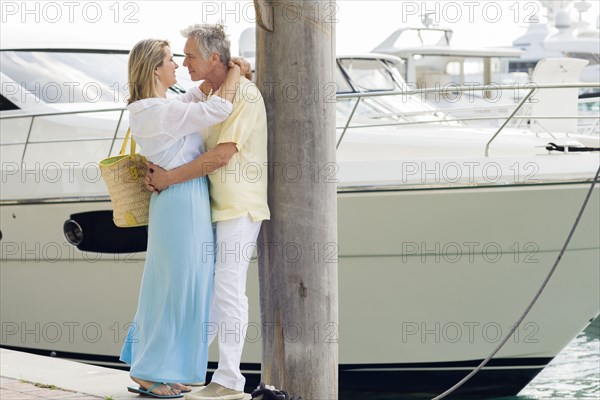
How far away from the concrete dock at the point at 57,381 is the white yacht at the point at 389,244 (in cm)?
206

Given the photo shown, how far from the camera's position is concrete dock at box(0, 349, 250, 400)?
4.83m

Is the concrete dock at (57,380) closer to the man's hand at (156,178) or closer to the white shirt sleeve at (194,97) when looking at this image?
the man's hand at (156,178)

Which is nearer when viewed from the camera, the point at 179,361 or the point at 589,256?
the point at 179,361

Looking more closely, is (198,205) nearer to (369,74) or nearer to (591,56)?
(369,74)

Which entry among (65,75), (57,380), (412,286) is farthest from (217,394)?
(65,75)

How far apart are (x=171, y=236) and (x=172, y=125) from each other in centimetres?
49

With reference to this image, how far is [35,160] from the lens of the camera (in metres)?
7.90

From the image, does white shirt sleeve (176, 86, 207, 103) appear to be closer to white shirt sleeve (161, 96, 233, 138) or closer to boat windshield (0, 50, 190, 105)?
white shirt sleeve (161, 96, 233, 138)

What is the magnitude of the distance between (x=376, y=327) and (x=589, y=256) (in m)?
1.62

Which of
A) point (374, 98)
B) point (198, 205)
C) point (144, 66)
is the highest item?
point (374, 98)

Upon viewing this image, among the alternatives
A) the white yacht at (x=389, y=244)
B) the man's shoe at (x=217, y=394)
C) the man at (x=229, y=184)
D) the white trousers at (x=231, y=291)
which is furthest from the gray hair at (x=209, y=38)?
the white yacht at (x=389, y=244)

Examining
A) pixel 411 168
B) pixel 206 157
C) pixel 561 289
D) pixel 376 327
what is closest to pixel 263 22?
pixel 206 157

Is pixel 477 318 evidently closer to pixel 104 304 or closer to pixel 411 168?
pixel 411 168

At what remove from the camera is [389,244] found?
7238 mm
